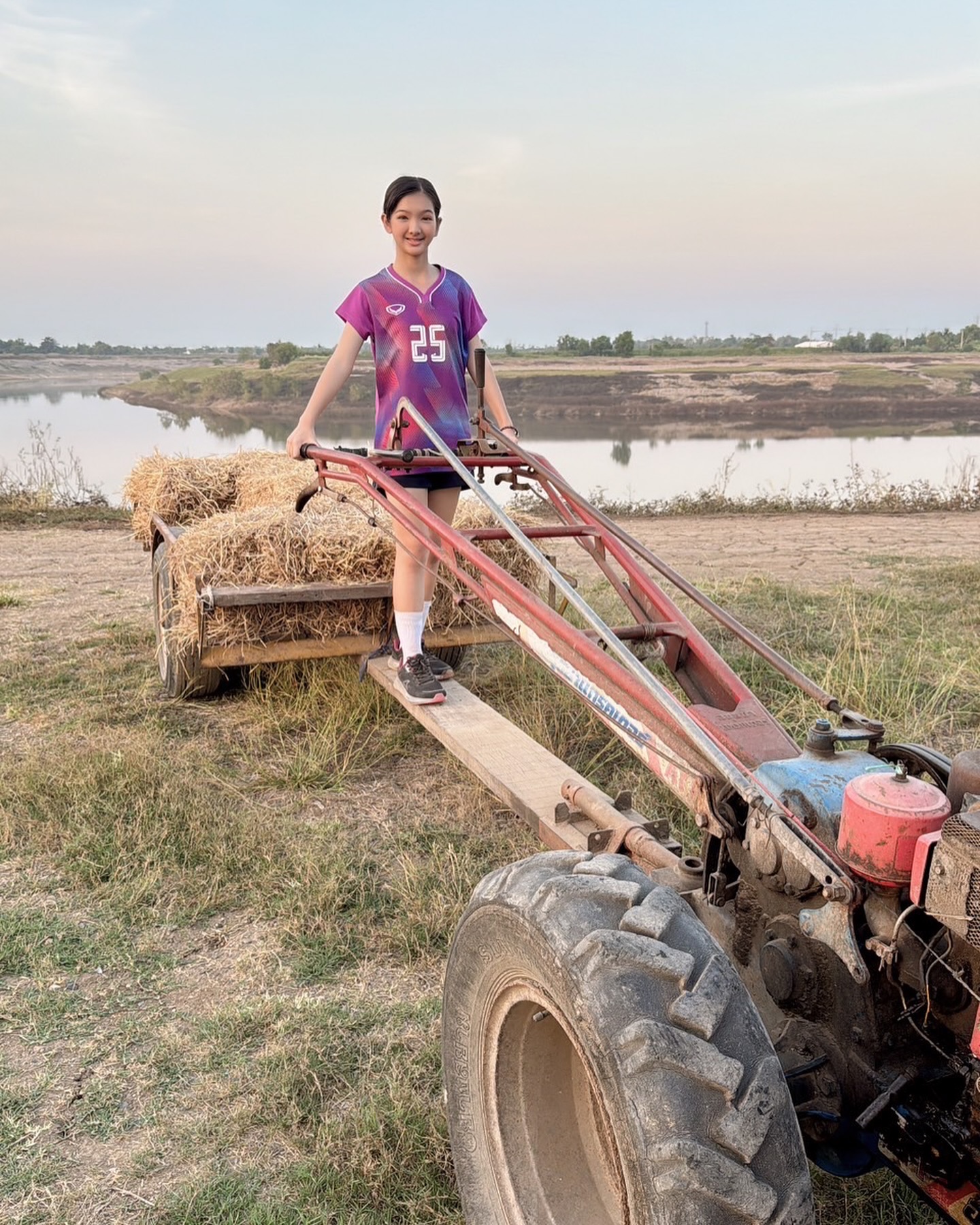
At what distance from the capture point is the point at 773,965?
6.83 feet

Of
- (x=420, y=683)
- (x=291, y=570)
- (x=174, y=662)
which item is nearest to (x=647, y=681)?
(x=420, y=683)

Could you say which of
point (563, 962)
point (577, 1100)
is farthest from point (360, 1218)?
point (563, 962)

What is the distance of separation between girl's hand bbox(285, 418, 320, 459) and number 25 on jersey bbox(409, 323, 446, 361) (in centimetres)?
54

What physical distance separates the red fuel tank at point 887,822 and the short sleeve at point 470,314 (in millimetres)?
3190

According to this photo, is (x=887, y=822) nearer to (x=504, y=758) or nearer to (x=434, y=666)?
(x=504, y=758)

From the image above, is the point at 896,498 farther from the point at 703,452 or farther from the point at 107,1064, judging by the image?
the point at 107,1064

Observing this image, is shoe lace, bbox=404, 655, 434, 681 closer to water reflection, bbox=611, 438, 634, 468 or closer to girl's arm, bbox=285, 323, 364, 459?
girl's arm, bbox=285, 323, 364, 459

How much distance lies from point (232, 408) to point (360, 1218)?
29.3 m

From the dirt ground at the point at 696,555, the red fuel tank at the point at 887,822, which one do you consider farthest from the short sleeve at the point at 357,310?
the dirt ground at the point at 696,555

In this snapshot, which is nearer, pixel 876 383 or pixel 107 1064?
pixel 107 1064

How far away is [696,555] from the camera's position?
1026 cm

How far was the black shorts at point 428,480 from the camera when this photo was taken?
4.49 metres

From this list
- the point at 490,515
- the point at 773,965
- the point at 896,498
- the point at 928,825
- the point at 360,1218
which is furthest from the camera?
the point at 896,498

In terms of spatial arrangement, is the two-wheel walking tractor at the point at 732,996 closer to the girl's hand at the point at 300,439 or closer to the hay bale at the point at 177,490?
the girl's hand at the point at 300,439
